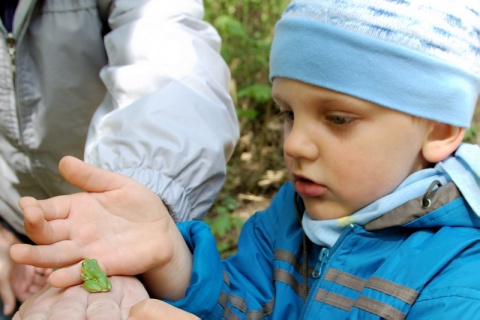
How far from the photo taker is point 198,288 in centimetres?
178

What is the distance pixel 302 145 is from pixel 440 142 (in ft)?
1.60

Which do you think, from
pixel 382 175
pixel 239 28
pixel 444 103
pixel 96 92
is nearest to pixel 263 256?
pixel 382 175

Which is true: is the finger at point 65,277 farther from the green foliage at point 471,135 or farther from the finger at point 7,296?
the green foliage at point 471,135

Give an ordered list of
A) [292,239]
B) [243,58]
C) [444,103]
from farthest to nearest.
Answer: [243,58] < [292,239] < [444,103]

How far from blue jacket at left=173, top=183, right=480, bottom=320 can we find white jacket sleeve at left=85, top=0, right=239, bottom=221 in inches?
8.8

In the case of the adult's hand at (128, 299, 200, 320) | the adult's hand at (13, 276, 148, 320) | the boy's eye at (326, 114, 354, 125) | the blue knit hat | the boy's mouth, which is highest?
the blue knit hat

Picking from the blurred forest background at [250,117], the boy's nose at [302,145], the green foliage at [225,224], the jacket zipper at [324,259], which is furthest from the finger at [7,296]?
the blurred forest background at [250,117]

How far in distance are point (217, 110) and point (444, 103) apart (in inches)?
36.7

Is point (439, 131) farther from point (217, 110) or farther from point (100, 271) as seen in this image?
point (100, 271)

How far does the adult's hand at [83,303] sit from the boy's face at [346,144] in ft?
2.29

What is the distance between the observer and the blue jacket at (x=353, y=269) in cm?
160

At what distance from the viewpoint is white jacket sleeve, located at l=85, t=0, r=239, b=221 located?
6.58 feet

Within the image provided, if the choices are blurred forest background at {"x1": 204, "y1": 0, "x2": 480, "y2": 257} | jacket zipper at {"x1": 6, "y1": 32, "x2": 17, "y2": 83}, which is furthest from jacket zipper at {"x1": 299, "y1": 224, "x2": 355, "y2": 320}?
blurred forest background at {"x1": 204, "y1": 0, "x2": 480, "y2": 257}

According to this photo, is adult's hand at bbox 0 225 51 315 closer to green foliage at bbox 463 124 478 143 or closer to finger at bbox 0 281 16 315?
finger at bbox 0 281 16 315
